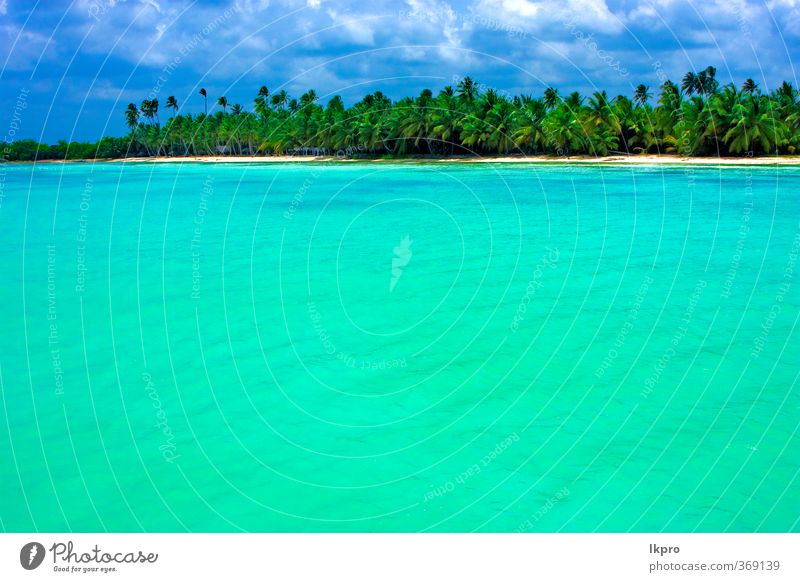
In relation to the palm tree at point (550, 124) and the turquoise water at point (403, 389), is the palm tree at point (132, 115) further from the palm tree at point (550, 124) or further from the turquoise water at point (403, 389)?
the turquoise water at point (403, 389)

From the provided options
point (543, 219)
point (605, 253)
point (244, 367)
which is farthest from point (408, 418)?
point (543, 219)

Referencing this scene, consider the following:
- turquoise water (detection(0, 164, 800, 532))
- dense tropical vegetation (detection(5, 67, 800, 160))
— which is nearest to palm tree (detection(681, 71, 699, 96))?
dense tropical vegetation (detection(5, 67, 800, 160))

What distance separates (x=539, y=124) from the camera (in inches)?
3201

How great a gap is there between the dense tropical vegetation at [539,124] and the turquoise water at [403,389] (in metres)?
45.3

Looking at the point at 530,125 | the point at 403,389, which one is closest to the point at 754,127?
the point at 530,125

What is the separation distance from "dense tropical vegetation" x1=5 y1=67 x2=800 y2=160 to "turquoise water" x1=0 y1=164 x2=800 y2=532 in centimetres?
4528

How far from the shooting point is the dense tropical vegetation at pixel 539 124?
225 ft

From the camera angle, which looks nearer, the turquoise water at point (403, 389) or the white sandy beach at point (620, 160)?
the turquoise water at point (403, 389)

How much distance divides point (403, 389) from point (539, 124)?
75.5 m

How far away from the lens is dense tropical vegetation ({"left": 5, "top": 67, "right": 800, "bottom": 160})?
225 ft

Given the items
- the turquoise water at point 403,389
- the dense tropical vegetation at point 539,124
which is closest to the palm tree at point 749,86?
the dense tropical vegetation at point 539,124

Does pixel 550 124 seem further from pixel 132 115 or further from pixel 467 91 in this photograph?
pixel 132 115

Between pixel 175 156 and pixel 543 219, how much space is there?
4869 inches

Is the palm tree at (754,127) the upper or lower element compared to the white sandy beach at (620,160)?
upper
